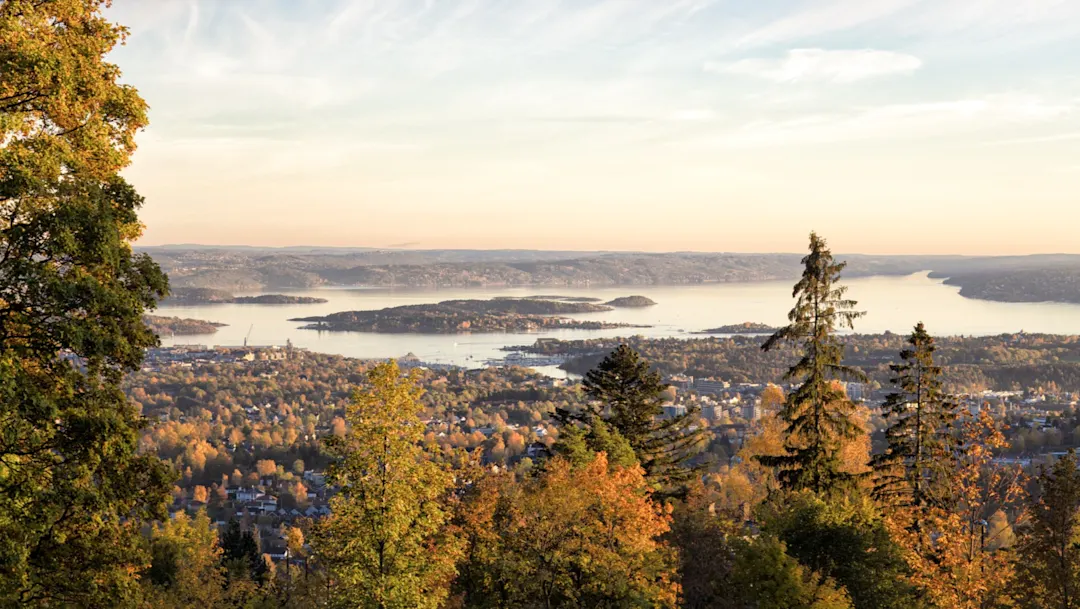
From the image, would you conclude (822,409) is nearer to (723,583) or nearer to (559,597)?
(723,583)

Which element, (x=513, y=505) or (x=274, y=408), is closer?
(x=513, y=505)

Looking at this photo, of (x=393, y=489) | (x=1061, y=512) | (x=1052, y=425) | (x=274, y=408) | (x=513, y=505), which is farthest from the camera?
(x=274, y=408)

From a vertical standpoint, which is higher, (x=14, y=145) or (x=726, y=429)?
(x=14, y=145)

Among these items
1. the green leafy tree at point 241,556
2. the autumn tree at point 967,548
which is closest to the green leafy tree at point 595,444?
the autumn tree at point 967,548

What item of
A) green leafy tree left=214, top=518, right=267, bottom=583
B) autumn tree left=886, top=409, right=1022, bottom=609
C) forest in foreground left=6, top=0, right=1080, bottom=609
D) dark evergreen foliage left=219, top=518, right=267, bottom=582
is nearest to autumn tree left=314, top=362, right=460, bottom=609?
forest in foreground left=6, top=0, right=1080, bottom=609

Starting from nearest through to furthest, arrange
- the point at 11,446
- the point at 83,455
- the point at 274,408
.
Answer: the point at 11,446, the point at 83,455, the point at 274,408

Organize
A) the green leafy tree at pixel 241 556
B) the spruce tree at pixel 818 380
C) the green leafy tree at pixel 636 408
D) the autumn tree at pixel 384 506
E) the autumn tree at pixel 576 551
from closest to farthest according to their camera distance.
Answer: the autumn tree at pixel 384 506
the autumn tree at pixel 576 551
the spruce tree at pixel 818 380
the green leafy tree at pixel 636 408
the green leafy tree at pixel 241 556

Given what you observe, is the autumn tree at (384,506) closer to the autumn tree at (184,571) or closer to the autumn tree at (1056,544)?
the autumn tree at (184,571)

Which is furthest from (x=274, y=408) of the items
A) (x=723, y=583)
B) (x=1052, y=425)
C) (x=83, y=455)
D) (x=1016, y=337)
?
(x=1016, y=337)
